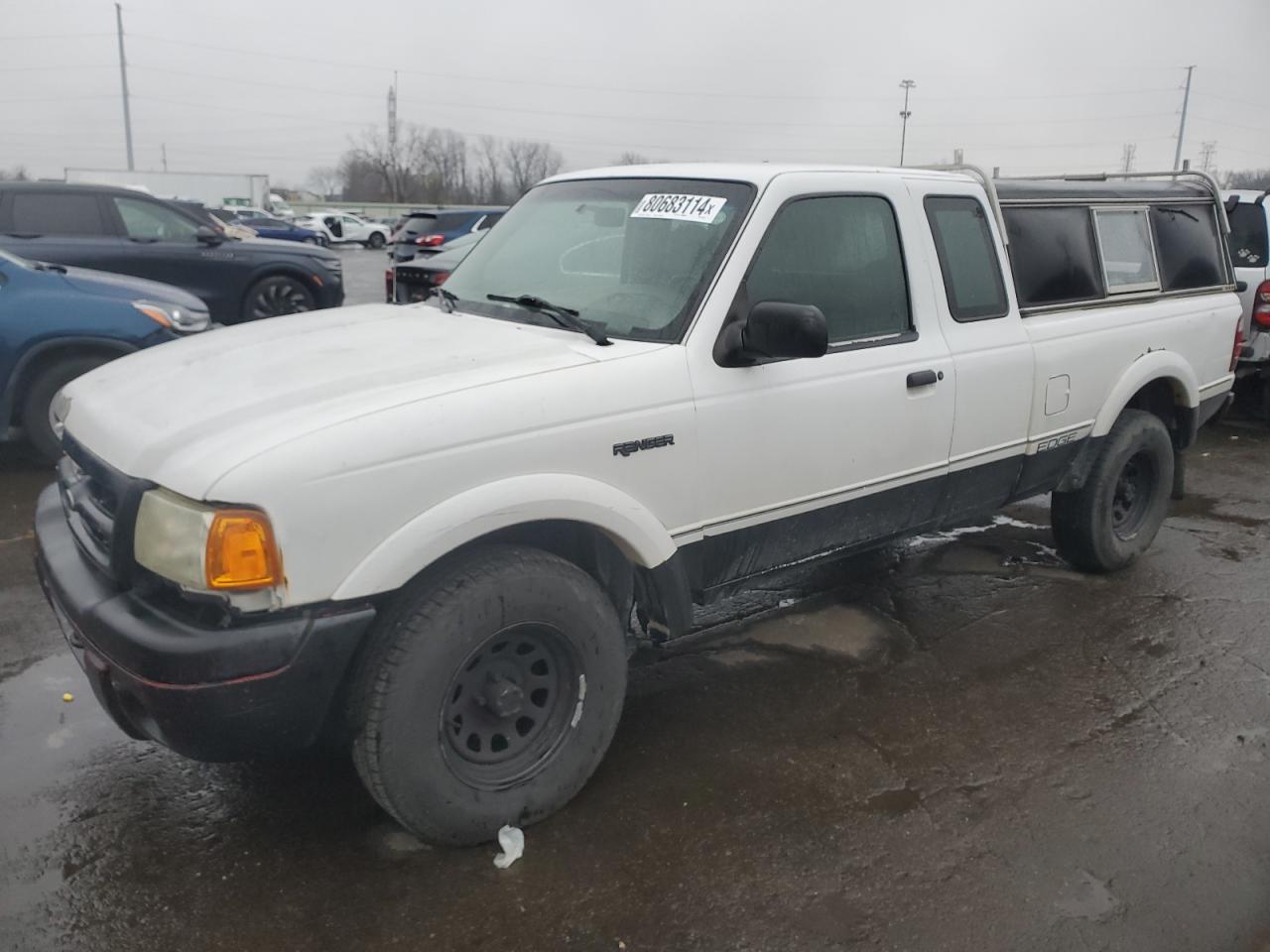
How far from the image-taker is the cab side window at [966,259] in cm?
402

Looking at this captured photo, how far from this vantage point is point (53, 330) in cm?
633

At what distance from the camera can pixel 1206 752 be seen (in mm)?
3613

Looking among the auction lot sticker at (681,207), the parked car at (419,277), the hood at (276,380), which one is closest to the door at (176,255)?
the parked car at (419,277)

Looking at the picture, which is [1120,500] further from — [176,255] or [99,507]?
[176,255]

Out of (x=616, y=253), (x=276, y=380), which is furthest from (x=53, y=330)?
(x=616, y=253)

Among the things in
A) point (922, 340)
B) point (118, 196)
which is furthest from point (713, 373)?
point (118, 196)

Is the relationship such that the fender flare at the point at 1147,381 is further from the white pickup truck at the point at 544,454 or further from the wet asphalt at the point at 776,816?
the wet asphalt at the point at 776,816

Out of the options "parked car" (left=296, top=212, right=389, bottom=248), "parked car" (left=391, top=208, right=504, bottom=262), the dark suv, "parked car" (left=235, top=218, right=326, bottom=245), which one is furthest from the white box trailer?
the dark suv

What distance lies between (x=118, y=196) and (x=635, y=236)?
7724 mm

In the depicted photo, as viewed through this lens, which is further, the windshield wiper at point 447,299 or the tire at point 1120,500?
Result: the tire at point 1120,500

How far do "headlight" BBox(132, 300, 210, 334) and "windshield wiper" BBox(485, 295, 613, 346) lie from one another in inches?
153

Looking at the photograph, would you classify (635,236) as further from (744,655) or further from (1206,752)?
(1206,752)

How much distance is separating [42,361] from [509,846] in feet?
17.1

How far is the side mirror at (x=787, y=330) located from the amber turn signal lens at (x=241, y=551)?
1.53 meters
